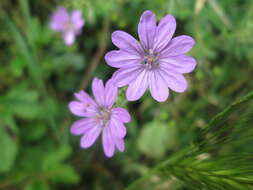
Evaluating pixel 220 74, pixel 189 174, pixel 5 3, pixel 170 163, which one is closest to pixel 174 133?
pixel 220 74

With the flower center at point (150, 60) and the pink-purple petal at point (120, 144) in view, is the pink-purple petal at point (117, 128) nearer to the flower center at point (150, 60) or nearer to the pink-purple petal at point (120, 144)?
the pink-purple petal at point (120, 144)

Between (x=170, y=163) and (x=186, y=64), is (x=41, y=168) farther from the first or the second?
(x=186, y=64)

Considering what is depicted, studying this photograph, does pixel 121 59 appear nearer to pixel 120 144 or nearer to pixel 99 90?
pixel 99 90

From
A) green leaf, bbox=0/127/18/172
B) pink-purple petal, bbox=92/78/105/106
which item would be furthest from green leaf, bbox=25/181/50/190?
pink-purple petal, bbox=92/78/105/106

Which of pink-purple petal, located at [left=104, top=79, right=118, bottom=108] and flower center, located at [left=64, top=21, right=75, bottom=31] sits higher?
flower center, located at [left=64, top=21, right=75, bottom=31]

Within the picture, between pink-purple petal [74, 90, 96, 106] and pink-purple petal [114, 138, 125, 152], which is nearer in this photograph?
pink-purple petal [114, 138, 125, 152]

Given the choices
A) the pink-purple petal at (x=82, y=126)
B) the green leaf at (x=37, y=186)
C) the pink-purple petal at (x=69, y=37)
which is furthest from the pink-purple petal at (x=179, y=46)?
the pink-purple petal at (x=69, y=37)

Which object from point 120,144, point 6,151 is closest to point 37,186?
point 6,151

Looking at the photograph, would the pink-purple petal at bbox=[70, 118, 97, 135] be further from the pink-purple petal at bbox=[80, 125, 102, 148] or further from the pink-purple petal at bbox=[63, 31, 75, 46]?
the pink-purple petal at bbox=[63, 31, 75, 46]
